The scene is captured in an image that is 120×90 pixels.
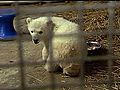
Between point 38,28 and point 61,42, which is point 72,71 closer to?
point 61,42

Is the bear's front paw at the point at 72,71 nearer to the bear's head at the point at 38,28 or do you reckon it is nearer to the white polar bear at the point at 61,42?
the white polar bear at the point at 61,42

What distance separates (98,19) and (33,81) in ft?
4.45

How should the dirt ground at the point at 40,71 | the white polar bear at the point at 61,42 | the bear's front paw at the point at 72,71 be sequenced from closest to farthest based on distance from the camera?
the white polar bear at the point at 61,42 < the dirt ground at the point at 40,71 < the bear's front paw at the point at 72,71

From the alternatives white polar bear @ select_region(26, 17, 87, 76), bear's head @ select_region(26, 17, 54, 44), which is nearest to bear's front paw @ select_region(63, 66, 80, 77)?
white polar bear @ select_region(26, 17, 87, 76)

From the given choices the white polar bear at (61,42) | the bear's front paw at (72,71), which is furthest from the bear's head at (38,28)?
the bear's front paw at (72,71)

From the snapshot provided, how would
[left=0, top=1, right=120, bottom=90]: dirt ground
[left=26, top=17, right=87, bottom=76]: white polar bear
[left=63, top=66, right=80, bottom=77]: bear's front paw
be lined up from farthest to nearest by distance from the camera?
1. [left=63, top=66, right=80, bottom=77]: bear's front paw
2. [left=0, top=1, right=120, bottom=90]: dirt ground
3. [left=26, top=17, right=87, bottom=76]: white polar bear

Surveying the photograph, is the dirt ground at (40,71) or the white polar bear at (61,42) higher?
the white polar bear at (61,42)

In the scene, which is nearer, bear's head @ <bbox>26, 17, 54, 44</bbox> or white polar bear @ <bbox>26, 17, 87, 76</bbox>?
white polar bear @ <bbox>26, 17, 87, 76</bbox>

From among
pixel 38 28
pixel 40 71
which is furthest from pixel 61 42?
pixel 40 71

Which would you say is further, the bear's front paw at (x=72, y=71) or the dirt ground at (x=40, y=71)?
the bear's front paw at (x=72, y=71)

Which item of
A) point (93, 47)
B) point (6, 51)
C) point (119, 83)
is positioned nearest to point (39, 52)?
point (6, 51)

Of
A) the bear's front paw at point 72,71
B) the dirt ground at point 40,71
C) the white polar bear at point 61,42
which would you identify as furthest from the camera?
Answer: the bear's front paw at point 72,71

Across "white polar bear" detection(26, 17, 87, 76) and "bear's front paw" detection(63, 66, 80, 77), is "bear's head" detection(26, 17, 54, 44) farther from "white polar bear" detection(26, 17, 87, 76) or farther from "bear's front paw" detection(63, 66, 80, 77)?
"bear's front paw" detection(63, 66, 80, 77)

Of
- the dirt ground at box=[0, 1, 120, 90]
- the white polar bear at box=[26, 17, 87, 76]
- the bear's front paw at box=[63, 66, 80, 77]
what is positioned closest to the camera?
the white polar bear at box=[26, 17, 87, 76]
